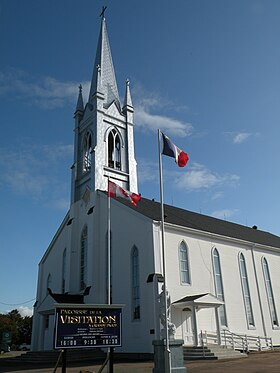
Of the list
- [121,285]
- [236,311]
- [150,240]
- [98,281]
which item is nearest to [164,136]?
[150,240]

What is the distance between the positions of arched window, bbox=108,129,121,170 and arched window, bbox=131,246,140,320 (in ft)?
33.8

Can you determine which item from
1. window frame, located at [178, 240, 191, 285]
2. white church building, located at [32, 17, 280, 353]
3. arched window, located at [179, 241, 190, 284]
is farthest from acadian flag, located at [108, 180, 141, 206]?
arched window, located at [179, 241, 190, 284]

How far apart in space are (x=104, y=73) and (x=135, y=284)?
22335 mm

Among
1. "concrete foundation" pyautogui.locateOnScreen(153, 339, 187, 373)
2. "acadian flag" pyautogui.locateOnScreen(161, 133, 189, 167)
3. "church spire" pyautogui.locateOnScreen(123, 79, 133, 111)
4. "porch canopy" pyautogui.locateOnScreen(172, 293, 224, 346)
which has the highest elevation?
"church spire" pyautogui.locateOnScreen(123, 79, 133, 111)

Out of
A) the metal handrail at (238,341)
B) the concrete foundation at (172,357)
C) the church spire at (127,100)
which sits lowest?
the concrete foundation at (172,357)

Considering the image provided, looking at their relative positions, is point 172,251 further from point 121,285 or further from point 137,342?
point 137,342

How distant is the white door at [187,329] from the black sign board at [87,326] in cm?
1259

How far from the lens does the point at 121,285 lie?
2553 centimetres

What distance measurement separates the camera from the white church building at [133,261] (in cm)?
2384

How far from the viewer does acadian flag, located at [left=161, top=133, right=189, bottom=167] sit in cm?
1702

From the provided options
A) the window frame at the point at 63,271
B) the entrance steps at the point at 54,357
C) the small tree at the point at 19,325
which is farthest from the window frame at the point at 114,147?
the small tree at the point at 19,325

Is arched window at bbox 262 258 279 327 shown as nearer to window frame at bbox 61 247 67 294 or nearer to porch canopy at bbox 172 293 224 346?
porch canopy at bbox 172 293 224 346

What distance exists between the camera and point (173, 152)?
55.8 ft

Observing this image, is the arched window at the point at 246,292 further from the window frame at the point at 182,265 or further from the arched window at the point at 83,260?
the arched window at the point at 83,260
